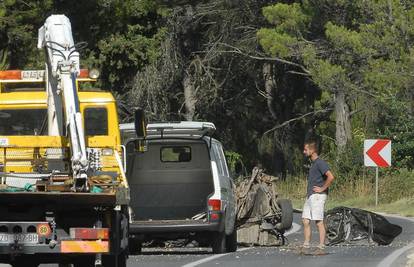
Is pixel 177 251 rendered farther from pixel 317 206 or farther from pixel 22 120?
pixel 22 120

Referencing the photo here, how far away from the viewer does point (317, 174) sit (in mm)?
19328

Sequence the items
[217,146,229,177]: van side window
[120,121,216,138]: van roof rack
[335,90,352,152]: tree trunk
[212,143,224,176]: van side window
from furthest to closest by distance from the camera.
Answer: [335,90,352,152]: tree trunk → [217,146,229,177]: van side window → [212,143,224,176]: van side window → [120,121,216,138]: van roof rack

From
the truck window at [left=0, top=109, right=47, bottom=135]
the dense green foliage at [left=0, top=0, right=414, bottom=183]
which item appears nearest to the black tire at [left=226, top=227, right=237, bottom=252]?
the truck window at [left=0, top=109, right=47, bottom=135]

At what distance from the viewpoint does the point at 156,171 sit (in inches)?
796

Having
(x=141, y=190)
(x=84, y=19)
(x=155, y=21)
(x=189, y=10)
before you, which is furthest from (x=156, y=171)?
(x=189, y=10)

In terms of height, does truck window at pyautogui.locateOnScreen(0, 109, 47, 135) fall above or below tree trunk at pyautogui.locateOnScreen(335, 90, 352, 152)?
above

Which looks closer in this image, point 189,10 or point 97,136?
point 97,136

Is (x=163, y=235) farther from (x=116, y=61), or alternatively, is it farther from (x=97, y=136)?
(x=116, y=61)

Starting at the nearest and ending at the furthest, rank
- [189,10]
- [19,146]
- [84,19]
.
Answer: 1. [19,146]
2. [84,19]
3. [189,10]

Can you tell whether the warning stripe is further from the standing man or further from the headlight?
the standing man

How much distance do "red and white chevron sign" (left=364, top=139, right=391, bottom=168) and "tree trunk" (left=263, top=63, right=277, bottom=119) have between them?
14.2 metres

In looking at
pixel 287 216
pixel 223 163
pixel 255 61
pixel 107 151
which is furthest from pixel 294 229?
pixel 255 61

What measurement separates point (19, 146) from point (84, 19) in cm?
2525

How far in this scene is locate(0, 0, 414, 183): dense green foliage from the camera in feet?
128
